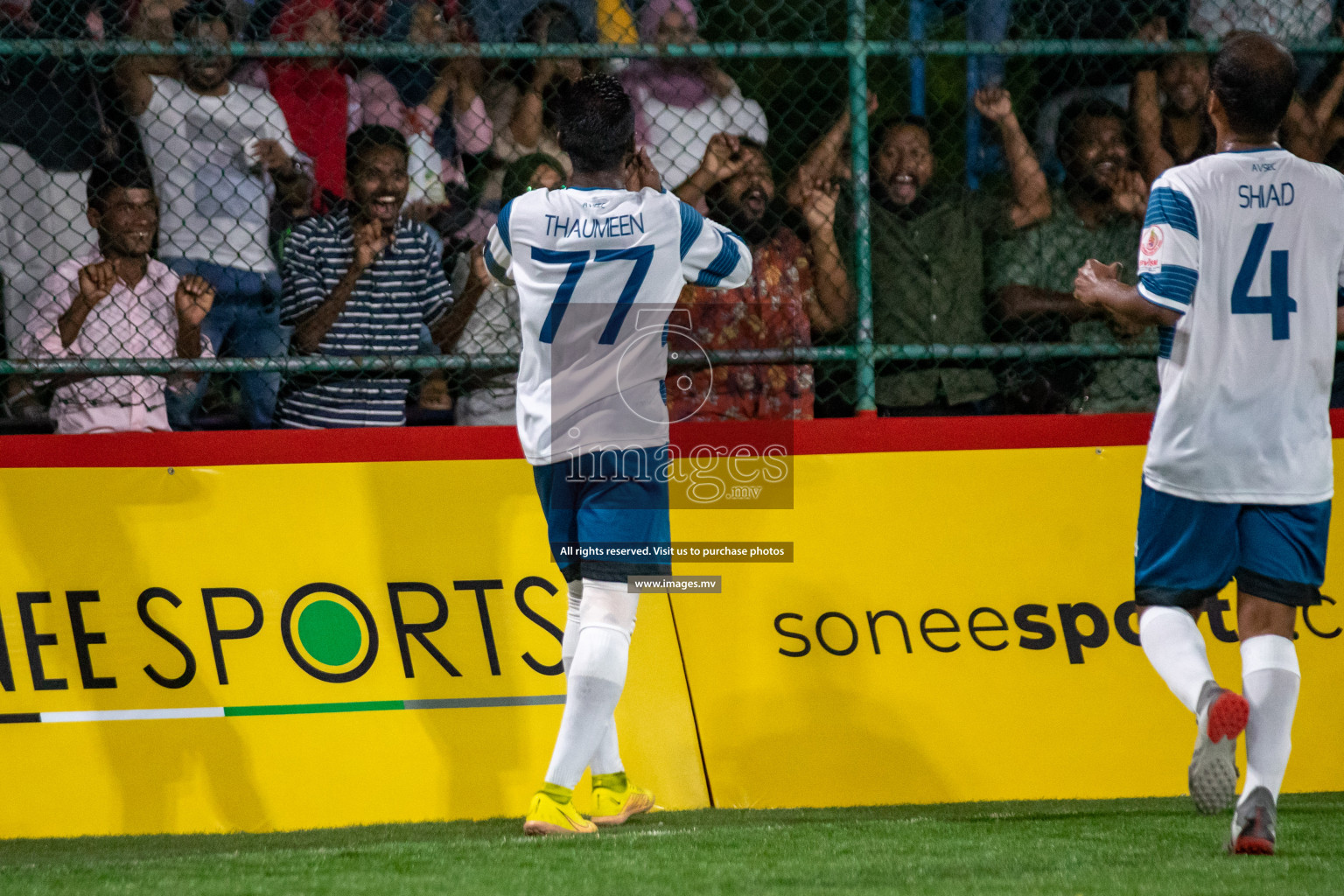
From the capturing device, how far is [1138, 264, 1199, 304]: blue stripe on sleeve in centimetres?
327

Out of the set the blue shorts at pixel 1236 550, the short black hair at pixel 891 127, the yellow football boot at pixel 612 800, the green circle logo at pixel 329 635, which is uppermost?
the short black hair at pixel 891 127

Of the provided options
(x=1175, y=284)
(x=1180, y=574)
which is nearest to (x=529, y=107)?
(x=1175, y=284)

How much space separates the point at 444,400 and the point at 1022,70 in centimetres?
231

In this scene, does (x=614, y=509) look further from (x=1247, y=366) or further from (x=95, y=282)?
(x=95, y=282)

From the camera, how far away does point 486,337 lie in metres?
4.57

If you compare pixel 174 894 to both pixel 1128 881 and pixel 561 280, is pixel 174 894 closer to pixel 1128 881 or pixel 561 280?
pixel 561 280

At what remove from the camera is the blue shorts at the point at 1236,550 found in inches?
130

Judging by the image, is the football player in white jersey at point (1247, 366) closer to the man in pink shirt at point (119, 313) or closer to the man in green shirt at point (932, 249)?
the man in green shirt at point (932, 249)

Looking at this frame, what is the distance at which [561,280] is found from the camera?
367cm

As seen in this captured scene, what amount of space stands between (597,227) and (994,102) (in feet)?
5.69

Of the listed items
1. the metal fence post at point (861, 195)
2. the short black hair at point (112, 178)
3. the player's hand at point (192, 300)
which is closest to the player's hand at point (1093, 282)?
the metal fence post at point (861, 195)

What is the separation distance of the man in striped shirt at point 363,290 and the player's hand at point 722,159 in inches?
36.7

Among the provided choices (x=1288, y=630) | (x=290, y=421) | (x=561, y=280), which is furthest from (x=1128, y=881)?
(x=290, y=421)

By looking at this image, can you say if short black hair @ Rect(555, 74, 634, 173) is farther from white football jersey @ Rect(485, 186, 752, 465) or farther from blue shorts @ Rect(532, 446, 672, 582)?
blue shorts @ Rect(532, 446, 672, 582)
